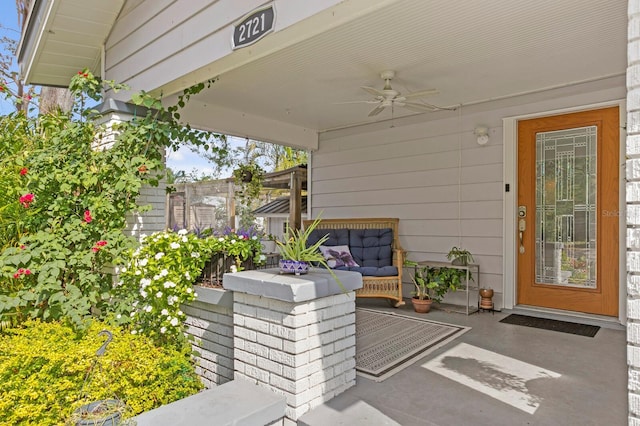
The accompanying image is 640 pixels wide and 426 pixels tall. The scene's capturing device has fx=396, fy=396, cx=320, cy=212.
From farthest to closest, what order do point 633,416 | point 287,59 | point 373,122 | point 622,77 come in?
1. point 373,122
2. point 622,77
3. point 287,59
4. point 633,416

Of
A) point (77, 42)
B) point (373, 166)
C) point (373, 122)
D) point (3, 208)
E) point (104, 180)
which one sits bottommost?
point (3, 208)

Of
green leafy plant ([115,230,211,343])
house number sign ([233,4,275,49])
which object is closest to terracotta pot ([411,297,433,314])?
green leafy plant ([115,230,211,343])

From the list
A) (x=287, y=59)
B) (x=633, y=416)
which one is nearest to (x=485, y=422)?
(x=633, y=416)

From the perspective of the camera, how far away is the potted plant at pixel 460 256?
15.0 ft

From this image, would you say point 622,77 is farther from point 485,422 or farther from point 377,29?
point 485,422

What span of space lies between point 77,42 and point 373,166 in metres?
3.76

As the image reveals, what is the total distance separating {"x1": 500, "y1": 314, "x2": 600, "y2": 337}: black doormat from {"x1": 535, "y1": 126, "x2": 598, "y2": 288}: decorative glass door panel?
1.45 ft

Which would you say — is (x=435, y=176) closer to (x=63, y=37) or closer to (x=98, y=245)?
(x=98, y=245)

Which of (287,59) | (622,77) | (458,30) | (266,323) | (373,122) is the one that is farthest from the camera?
(373,122)

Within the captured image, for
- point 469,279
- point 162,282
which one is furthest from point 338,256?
point 162,282

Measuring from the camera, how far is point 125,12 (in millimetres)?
3635

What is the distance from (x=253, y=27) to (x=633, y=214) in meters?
2.09

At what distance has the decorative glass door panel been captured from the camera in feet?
13.2

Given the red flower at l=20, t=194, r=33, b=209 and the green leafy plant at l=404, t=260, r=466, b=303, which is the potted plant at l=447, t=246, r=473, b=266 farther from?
the red flower at l=20, t=194, r=33, b=209
